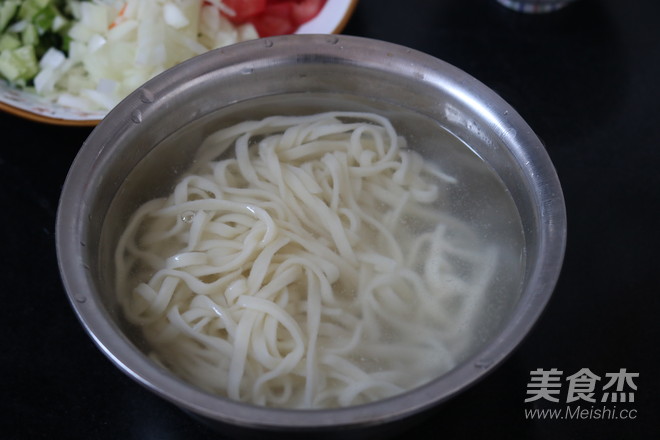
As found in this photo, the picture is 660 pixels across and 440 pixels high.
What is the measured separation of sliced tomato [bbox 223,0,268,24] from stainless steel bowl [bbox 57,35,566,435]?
0.70 metres

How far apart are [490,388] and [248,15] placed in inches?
61.1

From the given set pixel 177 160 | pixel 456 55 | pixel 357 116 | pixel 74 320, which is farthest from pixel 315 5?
pixel 74 320

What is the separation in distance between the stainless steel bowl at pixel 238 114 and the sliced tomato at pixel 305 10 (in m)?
0.71

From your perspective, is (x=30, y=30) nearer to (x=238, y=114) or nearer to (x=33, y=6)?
(x=33, y=6)

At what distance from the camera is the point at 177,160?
7.03ft

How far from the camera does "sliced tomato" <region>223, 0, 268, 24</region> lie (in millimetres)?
2754

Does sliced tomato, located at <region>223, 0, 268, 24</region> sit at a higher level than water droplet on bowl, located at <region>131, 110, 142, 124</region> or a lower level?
higher

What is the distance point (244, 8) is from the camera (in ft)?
9.05

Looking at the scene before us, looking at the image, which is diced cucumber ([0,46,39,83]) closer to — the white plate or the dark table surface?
the white plate

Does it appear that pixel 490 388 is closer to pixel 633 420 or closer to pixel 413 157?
pixel 633 420

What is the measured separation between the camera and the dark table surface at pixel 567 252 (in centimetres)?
207

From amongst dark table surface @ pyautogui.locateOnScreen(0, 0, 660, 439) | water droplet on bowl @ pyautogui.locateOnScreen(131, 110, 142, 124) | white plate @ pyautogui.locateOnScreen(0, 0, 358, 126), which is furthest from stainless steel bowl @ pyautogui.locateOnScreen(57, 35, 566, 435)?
white plate @ pyautogui.locateOnScreen(0, 0, 358, 126)

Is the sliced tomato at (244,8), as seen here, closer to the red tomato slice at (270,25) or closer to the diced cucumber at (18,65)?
the red tomato slice at (270,25)

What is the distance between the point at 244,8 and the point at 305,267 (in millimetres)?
1220
